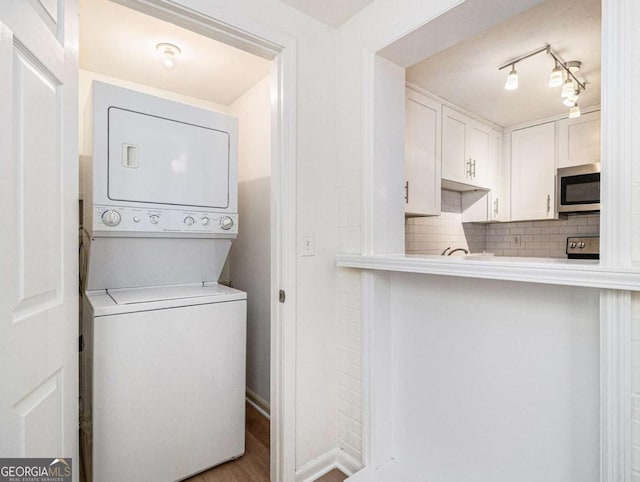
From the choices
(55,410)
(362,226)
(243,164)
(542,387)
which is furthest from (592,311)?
(243,164)

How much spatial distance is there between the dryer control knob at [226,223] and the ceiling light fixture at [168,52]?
108 cm

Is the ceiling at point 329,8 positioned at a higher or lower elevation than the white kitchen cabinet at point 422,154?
higher

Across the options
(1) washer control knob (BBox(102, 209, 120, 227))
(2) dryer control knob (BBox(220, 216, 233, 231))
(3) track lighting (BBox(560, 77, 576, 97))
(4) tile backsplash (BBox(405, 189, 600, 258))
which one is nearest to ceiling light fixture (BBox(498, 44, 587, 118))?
(3) track lighting (BBox(560, 77, 576, 97))

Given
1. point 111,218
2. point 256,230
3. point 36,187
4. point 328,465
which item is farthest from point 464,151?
point 36,187

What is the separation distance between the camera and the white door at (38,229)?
71cm

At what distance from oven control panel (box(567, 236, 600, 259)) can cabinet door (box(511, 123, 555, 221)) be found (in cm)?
38

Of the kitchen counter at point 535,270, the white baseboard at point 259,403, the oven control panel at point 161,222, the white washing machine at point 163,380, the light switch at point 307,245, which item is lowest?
the white baseboard at point 259,403

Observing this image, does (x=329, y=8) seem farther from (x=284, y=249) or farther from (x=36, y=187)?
(x=36, y=187)

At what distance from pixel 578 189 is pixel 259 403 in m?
3.09

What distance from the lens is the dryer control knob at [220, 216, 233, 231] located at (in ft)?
6.54

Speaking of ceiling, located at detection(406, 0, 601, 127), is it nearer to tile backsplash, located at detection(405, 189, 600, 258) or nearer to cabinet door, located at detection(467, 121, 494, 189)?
cabinet door, located at detection(467, 121, 494, 189)

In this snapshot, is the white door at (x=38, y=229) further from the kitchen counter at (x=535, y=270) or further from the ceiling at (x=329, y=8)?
the kitchen counter at (x=535, y=270)

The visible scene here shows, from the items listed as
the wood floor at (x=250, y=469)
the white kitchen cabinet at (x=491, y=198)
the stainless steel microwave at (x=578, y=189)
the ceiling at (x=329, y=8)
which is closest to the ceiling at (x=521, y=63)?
the white kitchen cabinet at (x=491, y=198)

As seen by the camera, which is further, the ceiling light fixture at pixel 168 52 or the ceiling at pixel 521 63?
the ceiling light fixture at pixel 168 52
